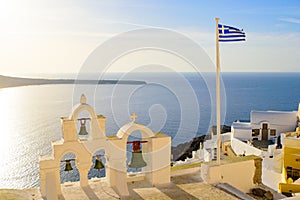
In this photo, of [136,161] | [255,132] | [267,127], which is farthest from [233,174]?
[267,127]

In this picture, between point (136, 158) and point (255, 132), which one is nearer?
point (136, 158)

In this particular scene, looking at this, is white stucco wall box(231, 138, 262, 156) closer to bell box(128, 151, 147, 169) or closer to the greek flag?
the greek flag

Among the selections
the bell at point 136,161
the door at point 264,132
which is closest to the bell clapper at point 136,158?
the bell at point 136,161

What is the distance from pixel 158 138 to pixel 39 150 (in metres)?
35.0

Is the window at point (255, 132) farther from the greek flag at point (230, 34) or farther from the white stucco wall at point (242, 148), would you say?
the greek flag at point (230, 34)

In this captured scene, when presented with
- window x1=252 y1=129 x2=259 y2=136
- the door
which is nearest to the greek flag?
window x1=252 y1=129 x2=259 y2=136

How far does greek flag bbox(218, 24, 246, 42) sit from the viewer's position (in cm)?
908

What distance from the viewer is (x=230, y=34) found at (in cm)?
912

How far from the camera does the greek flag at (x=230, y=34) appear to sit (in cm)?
908

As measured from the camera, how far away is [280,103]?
93.4 meters

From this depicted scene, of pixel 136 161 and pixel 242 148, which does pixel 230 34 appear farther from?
pixel 242 148

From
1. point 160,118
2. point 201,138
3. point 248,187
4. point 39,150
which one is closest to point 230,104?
point 160,118

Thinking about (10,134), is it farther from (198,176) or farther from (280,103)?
(280,103)

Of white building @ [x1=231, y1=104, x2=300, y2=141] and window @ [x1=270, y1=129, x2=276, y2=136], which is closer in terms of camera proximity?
white building @ [x1=231, y1=104, x2=300, y2=141]
